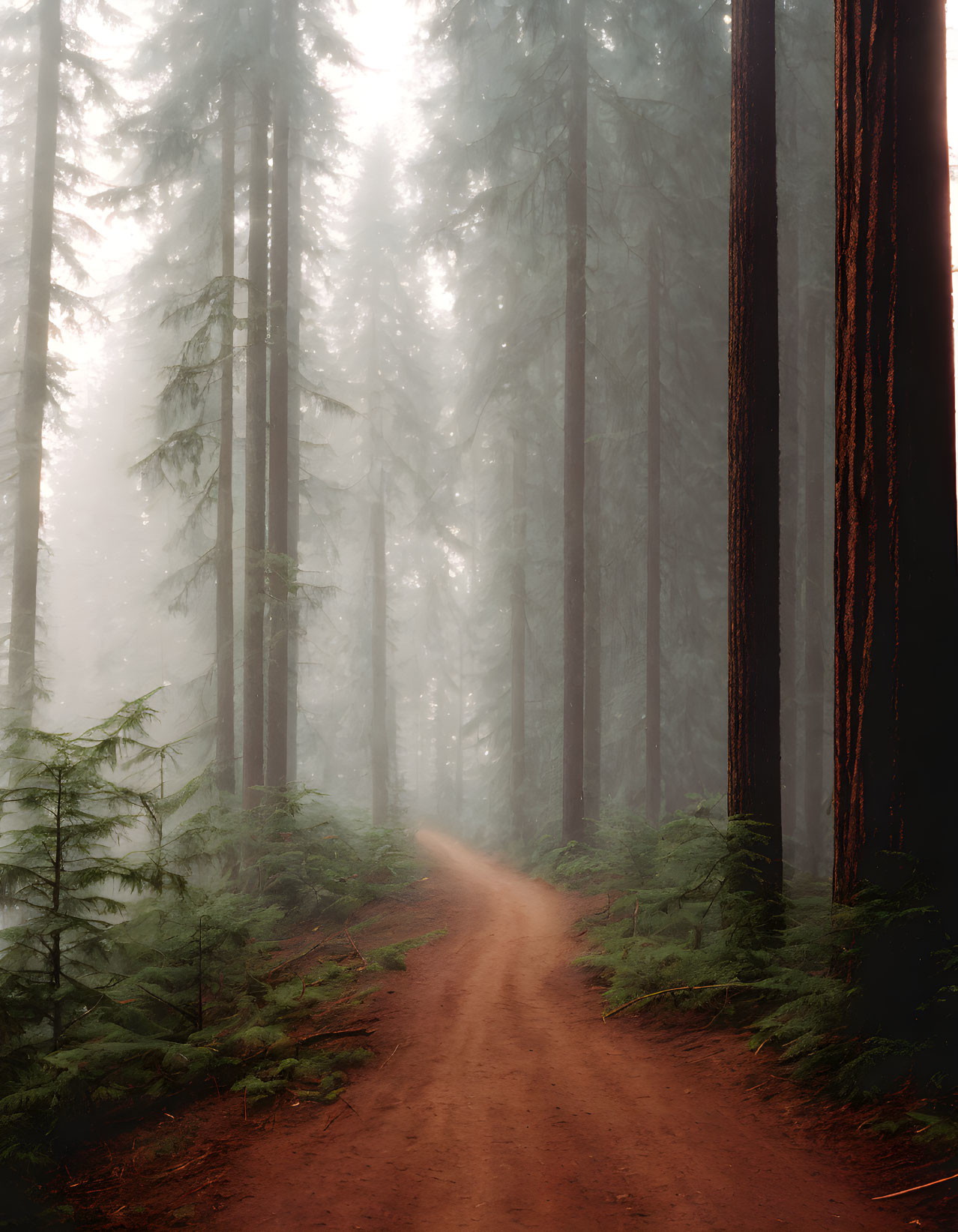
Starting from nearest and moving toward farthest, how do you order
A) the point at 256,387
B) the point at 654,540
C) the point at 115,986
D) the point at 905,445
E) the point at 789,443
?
the point at 905,445 < the point at 115,986 < the point at 256,387 < the point at 654,540 < the point at 789,443

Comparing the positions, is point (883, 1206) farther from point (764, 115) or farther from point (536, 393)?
point (536, 393)

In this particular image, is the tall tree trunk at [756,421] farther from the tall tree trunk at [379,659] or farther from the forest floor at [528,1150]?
the tall tree trunk at [379,659]

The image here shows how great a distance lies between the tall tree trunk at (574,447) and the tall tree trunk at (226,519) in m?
6.44

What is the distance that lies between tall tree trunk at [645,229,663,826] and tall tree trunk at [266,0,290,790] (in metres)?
7.64

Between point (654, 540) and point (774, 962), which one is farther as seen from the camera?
point (654, 540)

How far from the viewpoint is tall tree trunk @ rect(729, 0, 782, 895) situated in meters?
7.13

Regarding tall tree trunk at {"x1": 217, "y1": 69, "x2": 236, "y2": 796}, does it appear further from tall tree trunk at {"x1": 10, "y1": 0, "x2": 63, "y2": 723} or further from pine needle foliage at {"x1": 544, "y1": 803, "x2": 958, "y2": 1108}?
pine needle foliage at {"x1": 544, "y1": 803, "x2": 958, "y2": 1108}

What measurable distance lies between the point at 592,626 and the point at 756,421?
10.8 metres

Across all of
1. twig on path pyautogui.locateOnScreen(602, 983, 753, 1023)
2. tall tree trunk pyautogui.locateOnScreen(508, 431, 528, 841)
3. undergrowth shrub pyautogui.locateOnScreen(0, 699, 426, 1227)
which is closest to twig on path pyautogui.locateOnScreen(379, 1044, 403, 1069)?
undergrowth shrub pyautogui.locateOnScreen(0, 699, 426, 1227)

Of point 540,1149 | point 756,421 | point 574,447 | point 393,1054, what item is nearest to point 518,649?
point 574,447

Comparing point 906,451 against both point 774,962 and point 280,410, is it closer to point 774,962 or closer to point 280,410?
point 774,962

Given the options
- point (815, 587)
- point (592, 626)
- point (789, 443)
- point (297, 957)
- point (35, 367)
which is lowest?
point (297, 957)

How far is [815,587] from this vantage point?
15.8m

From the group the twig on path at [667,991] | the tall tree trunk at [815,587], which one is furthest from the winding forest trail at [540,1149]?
the tall tree trunk at [815,587]
